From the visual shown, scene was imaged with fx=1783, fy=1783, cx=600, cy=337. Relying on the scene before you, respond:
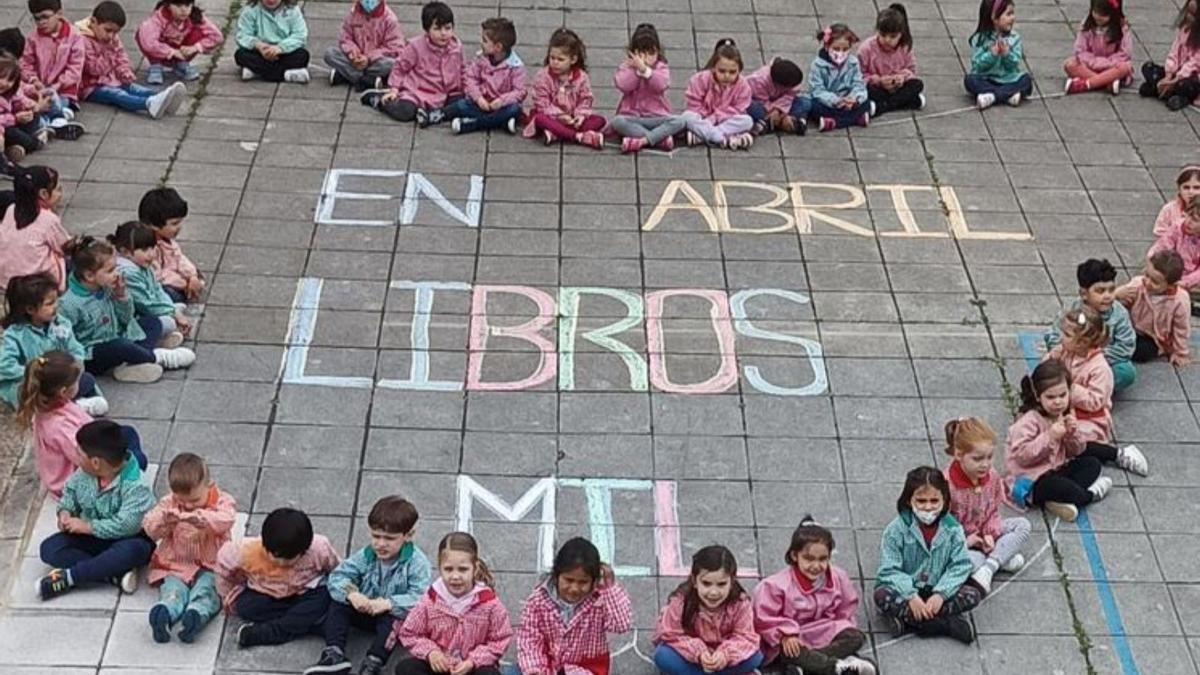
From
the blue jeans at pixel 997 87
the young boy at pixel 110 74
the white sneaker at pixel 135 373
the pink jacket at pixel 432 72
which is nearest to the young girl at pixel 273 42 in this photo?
the young boy at pixel 110 74

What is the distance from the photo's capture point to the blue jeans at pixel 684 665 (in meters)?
7.83

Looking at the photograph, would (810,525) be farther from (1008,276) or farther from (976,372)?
(1008,276)


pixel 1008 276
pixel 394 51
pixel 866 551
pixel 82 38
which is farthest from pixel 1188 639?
pixel 82 38

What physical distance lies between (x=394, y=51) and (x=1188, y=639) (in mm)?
7591

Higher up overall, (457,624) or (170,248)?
(457,624)

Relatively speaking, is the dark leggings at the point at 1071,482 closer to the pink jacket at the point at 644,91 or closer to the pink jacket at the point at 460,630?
the pink jacket at the point at 460,630

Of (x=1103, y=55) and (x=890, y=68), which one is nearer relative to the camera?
(x=890, y=68)

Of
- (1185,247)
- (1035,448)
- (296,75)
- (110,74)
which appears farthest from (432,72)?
(1035,448)

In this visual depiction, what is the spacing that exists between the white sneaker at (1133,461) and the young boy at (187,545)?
15.2ft

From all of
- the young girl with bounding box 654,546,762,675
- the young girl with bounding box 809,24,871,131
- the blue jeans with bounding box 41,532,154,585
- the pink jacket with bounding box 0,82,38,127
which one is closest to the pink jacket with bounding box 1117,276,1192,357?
the young girl with bounding box 809,24,871,131

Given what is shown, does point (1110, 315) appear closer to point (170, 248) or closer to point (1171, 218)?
point (1171, 218)

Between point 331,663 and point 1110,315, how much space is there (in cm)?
486

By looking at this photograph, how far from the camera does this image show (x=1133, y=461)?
945cm

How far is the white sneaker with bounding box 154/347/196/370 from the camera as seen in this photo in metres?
9.94
